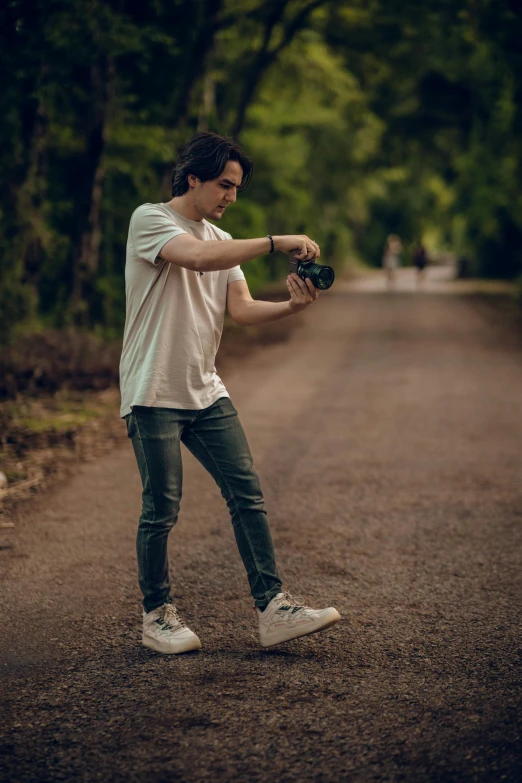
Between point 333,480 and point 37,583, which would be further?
point 333,480

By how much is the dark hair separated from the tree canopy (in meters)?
7.04

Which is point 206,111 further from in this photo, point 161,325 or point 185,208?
point 161,325

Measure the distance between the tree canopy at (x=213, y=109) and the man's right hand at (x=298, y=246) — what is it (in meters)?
7.52

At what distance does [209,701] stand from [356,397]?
8337 millimetres

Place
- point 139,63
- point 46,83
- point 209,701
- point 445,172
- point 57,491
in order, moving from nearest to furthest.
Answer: point 209,701 → point 57,491 → point 46,83 → point 139,63 → point 445,172

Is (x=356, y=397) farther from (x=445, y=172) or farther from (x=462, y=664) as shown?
(x=445, y=172)

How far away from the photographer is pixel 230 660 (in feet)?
13.1

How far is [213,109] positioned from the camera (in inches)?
864

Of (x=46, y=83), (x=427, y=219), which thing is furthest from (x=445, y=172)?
(x=46, y=83)

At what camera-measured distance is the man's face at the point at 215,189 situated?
13.0 feet

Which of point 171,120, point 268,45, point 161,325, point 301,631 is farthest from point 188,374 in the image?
point 268,45

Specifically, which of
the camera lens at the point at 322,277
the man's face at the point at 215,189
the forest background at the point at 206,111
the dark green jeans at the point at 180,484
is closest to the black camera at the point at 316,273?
the camera lens at the point at 322,277

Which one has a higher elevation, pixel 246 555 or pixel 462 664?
pixel 246 555

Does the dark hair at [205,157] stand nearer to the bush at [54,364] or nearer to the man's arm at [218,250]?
the man's arm at [218,250]
